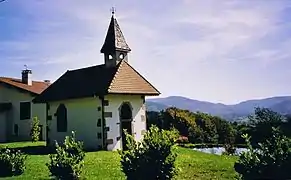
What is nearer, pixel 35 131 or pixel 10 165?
pixel 10 165

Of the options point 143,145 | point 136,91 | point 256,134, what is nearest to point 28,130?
point 136,91

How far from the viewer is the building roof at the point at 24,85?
3303 cm

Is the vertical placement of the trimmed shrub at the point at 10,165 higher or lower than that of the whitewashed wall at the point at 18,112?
lower

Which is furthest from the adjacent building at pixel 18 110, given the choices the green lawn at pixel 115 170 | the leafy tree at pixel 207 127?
the green lawn at pixel 115 170

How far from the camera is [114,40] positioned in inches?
910

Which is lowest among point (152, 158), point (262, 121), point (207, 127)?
point (152, 158)

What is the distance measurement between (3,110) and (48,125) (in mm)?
10944

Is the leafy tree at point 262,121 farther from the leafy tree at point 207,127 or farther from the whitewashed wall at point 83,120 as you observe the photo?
the whitewashed wall at point 83,120

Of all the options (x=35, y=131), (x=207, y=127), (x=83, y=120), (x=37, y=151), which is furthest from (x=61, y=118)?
(x=207, y=127)

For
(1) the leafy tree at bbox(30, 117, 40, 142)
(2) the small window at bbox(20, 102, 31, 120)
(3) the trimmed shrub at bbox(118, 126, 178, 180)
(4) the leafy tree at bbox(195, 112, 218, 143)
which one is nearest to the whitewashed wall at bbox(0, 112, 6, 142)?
(2) the small window at bbox(20, 102, 31, 120)

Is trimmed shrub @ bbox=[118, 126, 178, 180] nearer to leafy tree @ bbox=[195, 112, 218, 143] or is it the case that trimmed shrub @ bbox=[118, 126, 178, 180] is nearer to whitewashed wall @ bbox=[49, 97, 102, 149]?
whitewashed wall @ bbox=[49, 97, 102, 149]

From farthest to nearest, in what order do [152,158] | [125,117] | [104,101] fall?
1. [125,117]
2. [104,101]
3. [152,158]

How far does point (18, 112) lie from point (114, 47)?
1484 cm

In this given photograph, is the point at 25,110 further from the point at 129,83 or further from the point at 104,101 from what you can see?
the point at 104,101
